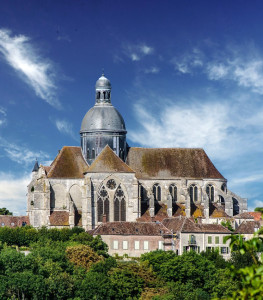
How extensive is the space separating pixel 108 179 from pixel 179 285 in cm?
2308

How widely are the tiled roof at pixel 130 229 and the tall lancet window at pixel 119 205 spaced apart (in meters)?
5.16

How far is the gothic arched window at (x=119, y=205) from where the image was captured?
267 ft

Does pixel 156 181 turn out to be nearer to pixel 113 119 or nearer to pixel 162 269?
pixel 113 119

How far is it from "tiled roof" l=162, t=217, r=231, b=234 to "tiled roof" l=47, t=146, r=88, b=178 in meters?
12.1

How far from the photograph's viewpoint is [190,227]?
245 feet

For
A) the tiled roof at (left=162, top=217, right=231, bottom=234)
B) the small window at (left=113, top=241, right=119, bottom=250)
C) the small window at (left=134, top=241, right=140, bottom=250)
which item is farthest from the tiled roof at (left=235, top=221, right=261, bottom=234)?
the small window at (left=113, top=241, right=119, bottom=250)

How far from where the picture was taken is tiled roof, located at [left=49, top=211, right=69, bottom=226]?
79.6 metres

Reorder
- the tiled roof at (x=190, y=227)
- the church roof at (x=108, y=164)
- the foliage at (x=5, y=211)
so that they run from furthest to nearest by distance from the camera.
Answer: the foliage at (x=5, y=211), the church roof at (x=108, y=164), the tiled roof at (x=190, y=227)

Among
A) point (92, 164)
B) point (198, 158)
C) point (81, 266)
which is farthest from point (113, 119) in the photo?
point (81, 266)

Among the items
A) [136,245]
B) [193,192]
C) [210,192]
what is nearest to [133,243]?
[136,245]

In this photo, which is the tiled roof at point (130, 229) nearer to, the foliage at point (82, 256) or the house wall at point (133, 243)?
the house wall at point (133, 243)

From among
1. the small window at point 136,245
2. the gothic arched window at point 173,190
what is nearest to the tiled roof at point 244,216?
the gothic arched window at point 173,190

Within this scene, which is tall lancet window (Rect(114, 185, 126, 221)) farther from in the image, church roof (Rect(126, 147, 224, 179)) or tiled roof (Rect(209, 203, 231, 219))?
tiled roof (Rect(209, 203, 231, 219))

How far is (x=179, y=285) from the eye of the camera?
60.6 m
